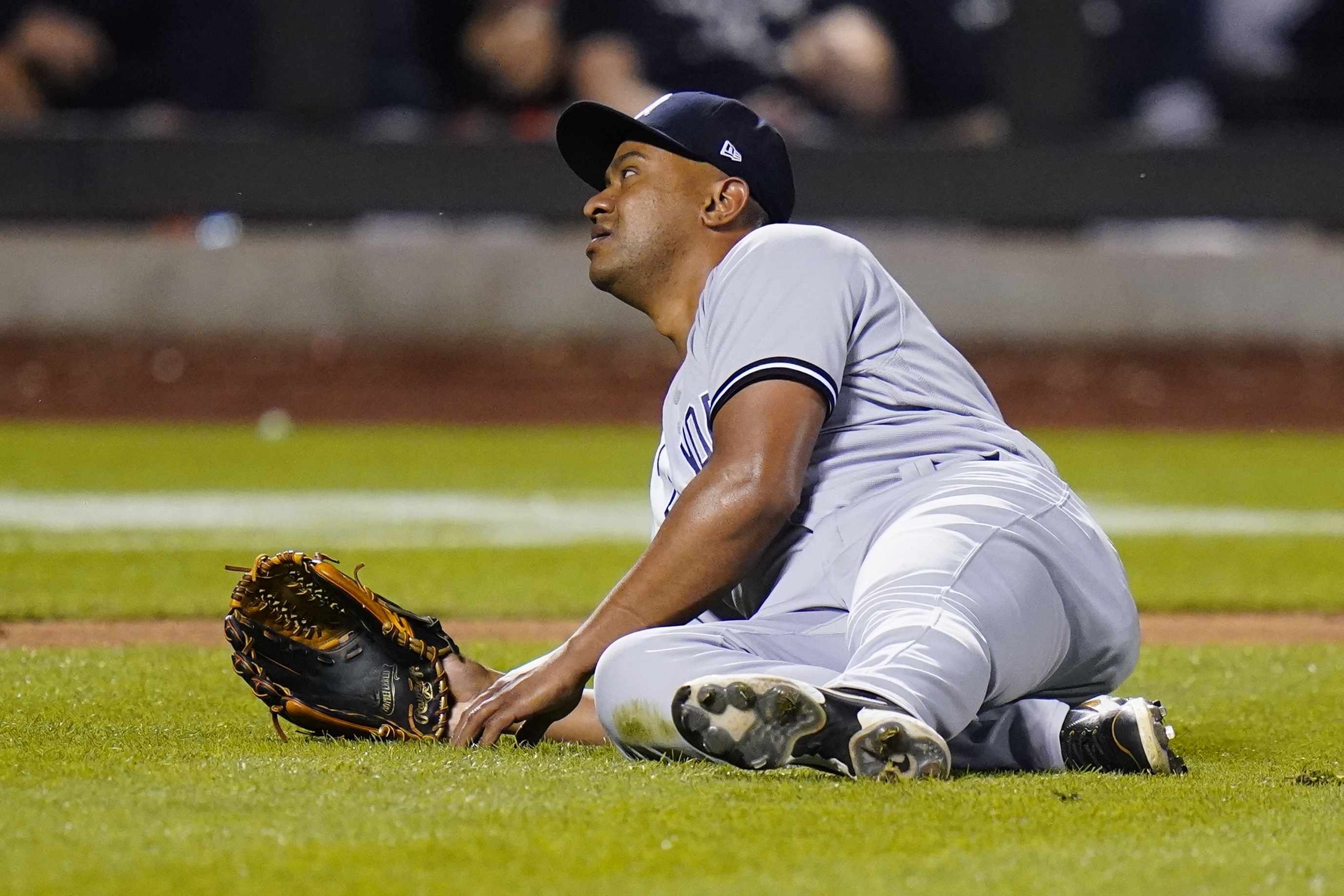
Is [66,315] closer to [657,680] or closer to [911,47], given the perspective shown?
[911,47]

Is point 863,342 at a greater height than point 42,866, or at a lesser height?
greater

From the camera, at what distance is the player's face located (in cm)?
282

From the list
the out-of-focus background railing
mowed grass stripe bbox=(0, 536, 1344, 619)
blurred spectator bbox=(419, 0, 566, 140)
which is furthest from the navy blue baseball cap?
the out-of-focus background railing

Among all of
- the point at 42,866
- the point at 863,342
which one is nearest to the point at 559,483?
the point at 863,342

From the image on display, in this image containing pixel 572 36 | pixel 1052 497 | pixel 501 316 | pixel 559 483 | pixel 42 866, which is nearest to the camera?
pixel 42 866

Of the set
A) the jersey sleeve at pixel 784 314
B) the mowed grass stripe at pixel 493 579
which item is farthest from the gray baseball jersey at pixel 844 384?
the mowed grass stripe at pixel 493 579

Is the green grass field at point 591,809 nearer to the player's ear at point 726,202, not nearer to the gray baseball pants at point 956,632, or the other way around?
the gray baseball pants at point 956,632

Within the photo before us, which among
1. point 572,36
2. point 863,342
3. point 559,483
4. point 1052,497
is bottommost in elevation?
point 559,483

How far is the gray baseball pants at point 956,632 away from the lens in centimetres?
235

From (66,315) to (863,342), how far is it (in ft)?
29.5

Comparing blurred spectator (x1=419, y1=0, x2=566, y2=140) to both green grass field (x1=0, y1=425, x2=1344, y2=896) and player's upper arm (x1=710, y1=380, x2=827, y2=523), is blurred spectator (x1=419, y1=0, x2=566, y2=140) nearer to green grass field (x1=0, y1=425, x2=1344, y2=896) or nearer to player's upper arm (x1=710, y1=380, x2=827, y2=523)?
green grass field (x1=0, y1=425, x2=1344, y2=896)

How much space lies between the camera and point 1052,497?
8.67 feet

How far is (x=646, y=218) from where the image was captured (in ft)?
9.25

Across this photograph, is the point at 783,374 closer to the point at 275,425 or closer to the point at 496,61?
the point at 275,425
